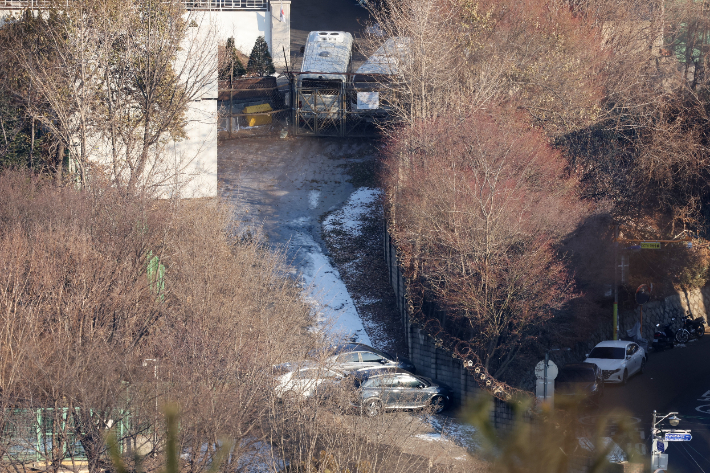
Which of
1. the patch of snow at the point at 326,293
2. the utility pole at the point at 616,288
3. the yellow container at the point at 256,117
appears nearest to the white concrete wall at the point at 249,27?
the yellow container at the point at 256,117

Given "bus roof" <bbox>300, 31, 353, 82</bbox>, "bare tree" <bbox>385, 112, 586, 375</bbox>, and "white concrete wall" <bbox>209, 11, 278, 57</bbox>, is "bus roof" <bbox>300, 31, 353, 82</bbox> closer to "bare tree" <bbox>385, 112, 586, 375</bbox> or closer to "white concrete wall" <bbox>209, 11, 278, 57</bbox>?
"white concrete wall" <bbox>209, 11, 278, 57</bbox>

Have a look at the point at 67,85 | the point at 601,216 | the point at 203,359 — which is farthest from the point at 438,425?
the point at 67,85

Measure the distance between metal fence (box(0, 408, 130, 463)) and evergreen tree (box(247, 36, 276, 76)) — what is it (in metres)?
32.2

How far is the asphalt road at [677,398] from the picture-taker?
16.2m

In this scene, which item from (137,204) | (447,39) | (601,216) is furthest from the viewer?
(447,39)

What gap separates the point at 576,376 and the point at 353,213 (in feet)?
44.8

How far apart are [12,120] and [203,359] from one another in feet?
60.9

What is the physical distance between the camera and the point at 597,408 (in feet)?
62.2

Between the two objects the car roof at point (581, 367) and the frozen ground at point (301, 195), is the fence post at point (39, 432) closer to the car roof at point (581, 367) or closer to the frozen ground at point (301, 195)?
the frozen ground at point (301, 195)

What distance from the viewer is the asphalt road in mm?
16250

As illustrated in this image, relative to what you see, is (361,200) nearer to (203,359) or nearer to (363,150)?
(363,150)

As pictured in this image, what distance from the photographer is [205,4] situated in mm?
34562

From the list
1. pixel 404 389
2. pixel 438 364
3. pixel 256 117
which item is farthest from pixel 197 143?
pixel 404 389

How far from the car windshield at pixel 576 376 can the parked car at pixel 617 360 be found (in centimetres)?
154
